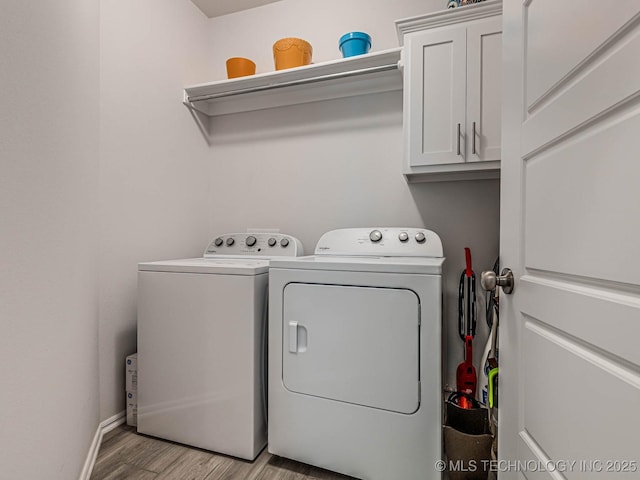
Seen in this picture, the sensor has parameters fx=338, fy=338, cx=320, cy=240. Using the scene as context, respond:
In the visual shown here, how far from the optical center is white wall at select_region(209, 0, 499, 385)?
1945mm

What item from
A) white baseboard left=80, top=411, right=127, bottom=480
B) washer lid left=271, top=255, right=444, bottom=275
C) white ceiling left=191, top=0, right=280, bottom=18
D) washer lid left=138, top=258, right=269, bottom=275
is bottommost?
white baseboard left=80, top=411, right=127, bottom=480

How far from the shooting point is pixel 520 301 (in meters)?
0.85

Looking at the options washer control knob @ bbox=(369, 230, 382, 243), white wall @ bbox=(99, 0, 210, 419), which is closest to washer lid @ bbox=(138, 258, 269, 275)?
white wall @ bbox=(99, 0, 210, 419)

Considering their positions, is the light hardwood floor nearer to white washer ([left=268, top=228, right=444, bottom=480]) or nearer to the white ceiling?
white washer ([left=268, top=228, right=444, bottom=480])

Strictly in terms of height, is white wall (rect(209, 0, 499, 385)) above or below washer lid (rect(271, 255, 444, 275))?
above

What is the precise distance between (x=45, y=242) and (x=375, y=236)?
1.42 meters

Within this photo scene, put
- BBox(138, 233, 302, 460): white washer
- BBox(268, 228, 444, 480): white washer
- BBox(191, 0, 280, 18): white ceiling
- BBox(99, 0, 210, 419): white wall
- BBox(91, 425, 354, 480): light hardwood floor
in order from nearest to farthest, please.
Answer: BBox(268, 228, 444, 480): white washer, BBox(91, 425, 354, 480): light hardwood floor, BBox(138, 233, 302, 460): white washer, BBox(99, 0, 210, 419): white wall, BBox(191, 0, 280, 18): white ceiling

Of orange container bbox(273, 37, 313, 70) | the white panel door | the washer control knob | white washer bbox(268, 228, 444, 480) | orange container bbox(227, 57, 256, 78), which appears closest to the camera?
the white panel door

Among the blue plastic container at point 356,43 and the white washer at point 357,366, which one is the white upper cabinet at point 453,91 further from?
the white washer at point 357,366

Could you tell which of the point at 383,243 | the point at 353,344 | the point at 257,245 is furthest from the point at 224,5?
the point at 353,344

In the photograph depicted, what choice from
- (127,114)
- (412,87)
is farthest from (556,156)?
(127,114)

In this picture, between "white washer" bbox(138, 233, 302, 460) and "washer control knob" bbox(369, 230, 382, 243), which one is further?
"washer control knob" bbox(369, 230, 382, 243)

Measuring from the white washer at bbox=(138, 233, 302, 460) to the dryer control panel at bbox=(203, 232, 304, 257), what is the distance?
447 millimetres

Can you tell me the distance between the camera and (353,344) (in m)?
1.38
